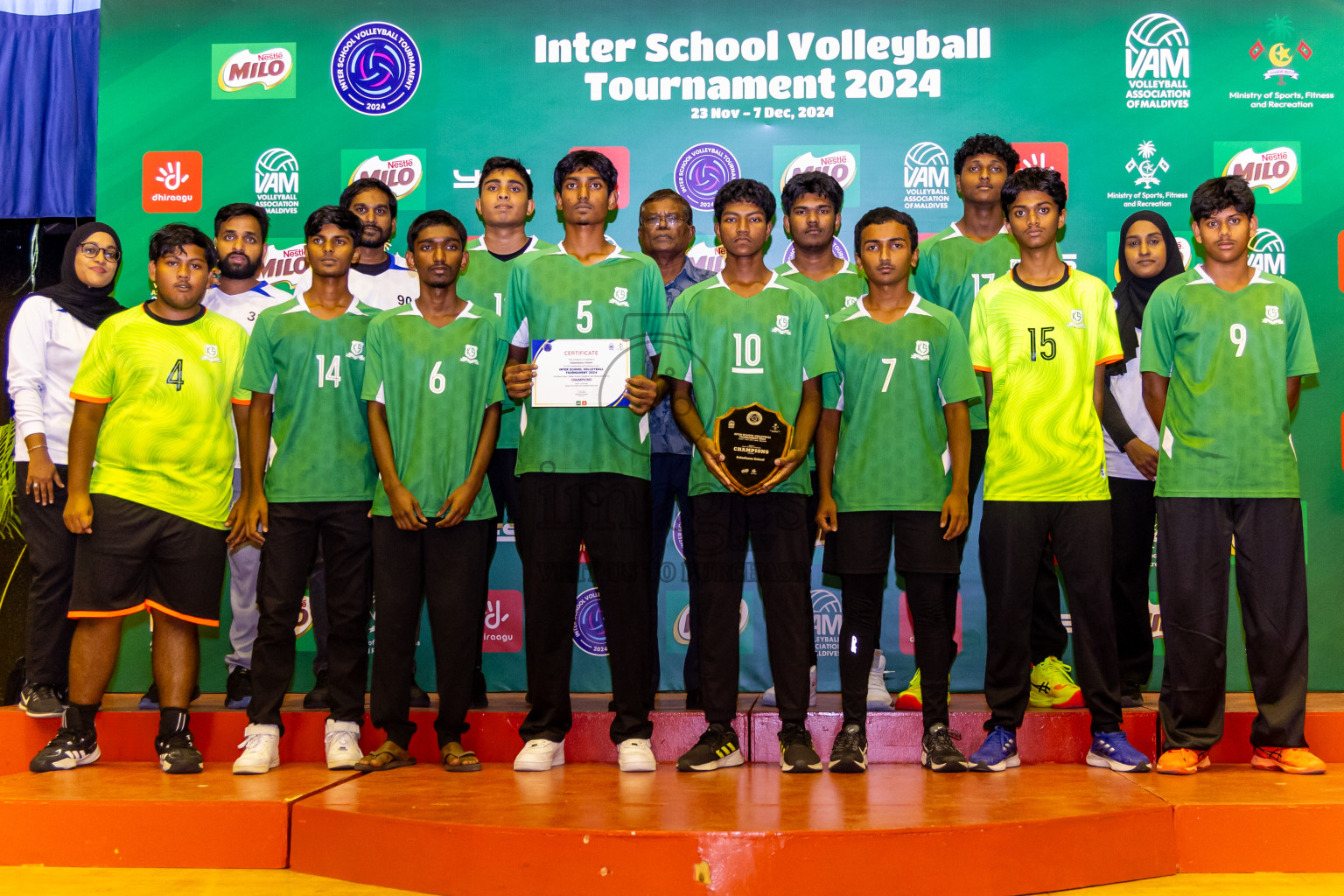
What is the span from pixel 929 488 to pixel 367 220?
8.76 ft

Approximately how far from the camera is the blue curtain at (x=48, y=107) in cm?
508

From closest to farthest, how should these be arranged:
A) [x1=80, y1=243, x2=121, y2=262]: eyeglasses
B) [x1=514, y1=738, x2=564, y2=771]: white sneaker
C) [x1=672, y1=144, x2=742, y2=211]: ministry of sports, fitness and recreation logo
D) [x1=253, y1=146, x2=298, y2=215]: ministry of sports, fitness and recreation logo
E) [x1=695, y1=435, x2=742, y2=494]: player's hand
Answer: [x1=695, y1=435, x2=742, y2=494]: player's hand < [x1=514, y1=738, x2=564, y2=771]: white sneaker < [x1=80, y1=243, x2=121, y2=262]: eyeglasses < [x1=672, y1=144, x2=742, y2=211]: ministry of sports, fitness and recreation logo < [x1=253, y1=146, x2=298, y2=215]: ministry of sports, fitness and recreation logo

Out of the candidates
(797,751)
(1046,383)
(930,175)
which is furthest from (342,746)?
(930,175)

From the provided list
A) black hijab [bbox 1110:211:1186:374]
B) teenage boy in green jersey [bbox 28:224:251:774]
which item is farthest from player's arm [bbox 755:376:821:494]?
teenage boy in green jersey [bbox 28:224:251:774]

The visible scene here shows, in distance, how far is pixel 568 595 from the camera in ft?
12.0

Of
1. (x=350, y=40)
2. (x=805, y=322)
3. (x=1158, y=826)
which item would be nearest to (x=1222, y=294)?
(x=805, y=322)

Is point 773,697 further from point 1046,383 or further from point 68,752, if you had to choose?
point 68,752

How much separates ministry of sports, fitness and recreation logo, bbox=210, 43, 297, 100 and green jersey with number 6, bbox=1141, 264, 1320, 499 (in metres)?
4.28

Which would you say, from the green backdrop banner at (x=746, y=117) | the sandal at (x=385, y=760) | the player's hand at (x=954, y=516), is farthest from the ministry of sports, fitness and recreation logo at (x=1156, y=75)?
the sandal at (x=385, y=760)

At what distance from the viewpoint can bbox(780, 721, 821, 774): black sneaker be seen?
355 centimetres

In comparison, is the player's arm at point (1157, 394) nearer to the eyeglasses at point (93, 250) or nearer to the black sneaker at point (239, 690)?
the black sneaker at point (239, 690)

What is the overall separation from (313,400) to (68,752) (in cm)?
160

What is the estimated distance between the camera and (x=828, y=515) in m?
3.70

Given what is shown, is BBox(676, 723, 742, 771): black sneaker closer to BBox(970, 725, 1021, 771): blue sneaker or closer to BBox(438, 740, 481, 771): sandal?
BBox(438, 740, 481, 771): sandal
